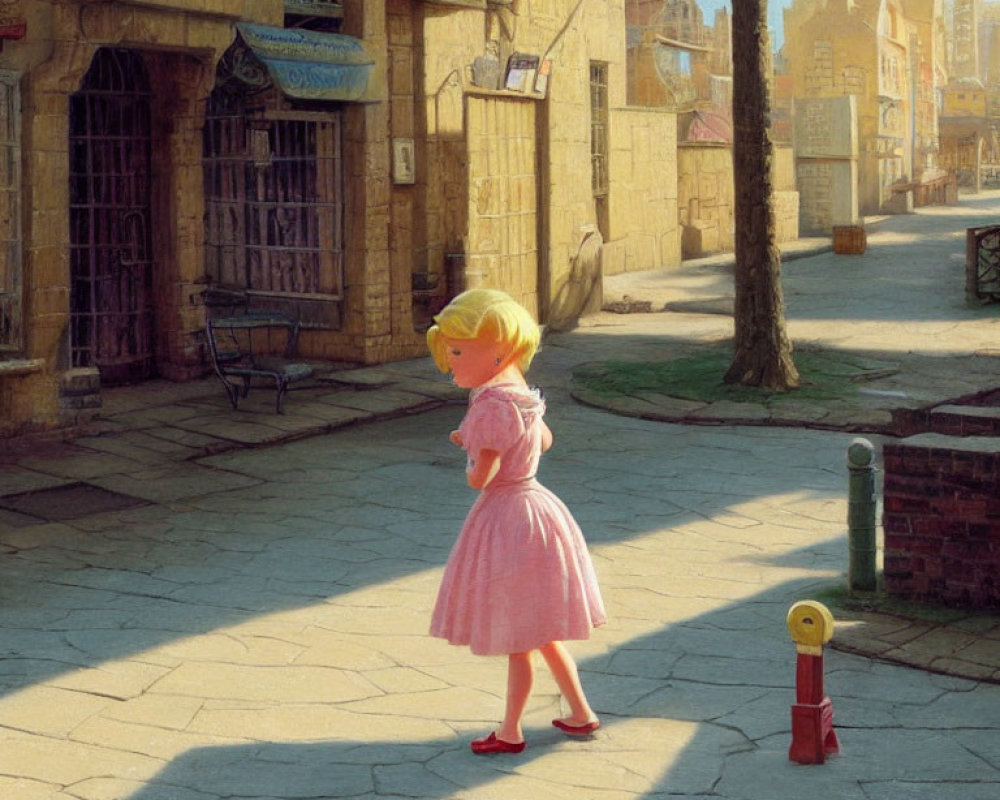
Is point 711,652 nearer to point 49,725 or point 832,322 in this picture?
point 49,725

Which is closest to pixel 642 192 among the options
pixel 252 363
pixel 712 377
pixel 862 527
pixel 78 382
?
pixel 712 377

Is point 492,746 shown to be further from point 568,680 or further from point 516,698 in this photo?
point 568,680

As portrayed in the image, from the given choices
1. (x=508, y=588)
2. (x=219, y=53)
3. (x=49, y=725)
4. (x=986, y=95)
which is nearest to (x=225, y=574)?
(x=49, y=725)

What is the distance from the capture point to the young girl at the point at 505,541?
5199mm

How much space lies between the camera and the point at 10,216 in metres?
11.1

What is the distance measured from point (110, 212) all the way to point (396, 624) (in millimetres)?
7591

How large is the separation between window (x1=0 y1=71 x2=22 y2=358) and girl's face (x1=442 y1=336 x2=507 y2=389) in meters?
6.65

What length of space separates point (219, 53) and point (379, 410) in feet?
10.0

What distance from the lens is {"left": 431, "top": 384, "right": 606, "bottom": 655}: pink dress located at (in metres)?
5.20

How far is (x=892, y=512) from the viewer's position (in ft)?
22.8

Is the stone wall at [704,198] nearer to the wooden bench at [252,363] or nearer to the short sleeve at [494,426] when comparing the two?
the wooden bench at [252,363]

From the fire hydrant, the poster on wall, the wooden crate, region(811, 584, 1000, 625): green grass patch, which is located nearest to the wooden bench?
the poster on wall


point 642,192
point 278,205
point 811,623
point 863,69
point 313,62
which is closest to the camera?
point 811,623

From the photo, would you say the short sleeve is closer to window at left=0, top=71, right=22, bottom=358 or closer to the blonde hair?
the blonde hair
